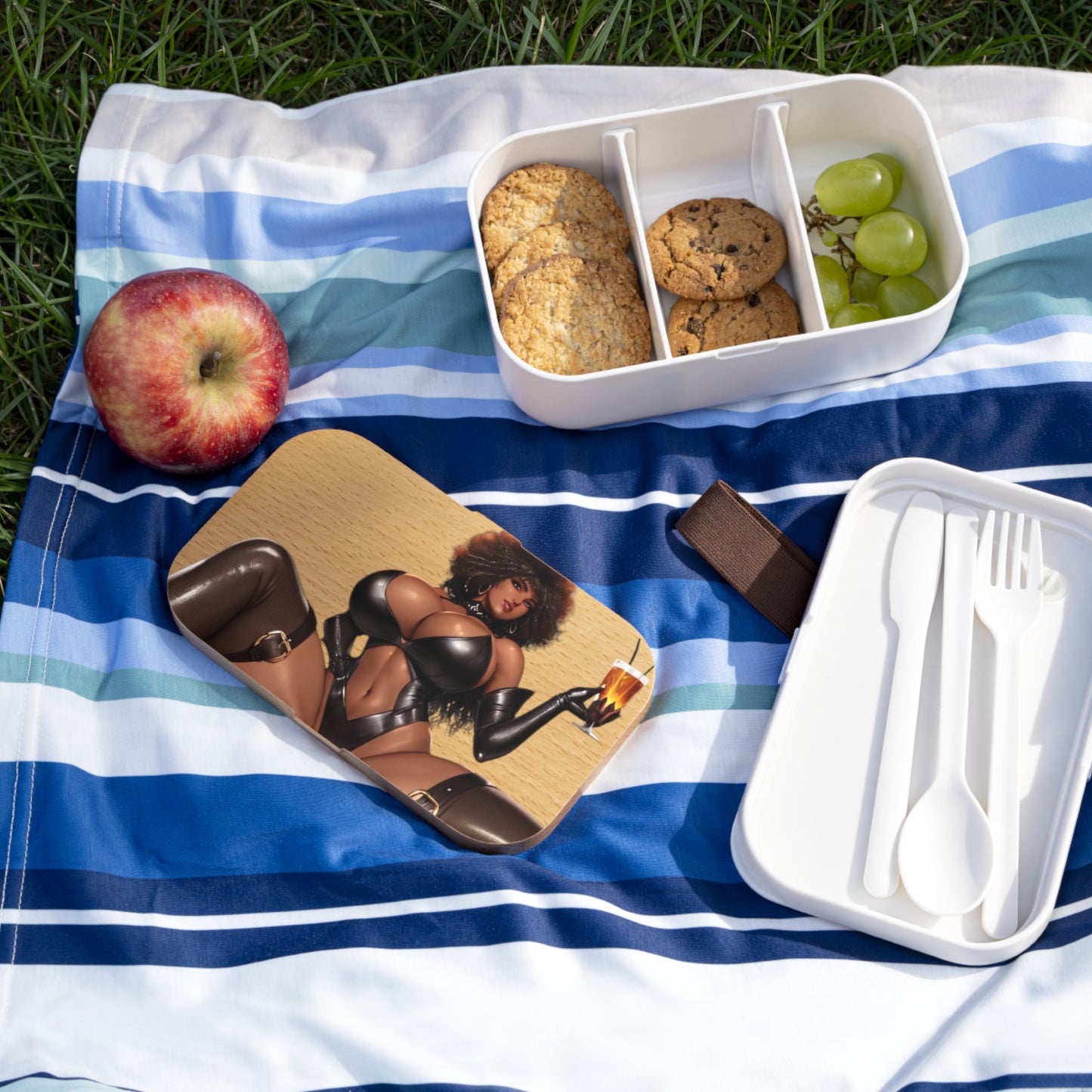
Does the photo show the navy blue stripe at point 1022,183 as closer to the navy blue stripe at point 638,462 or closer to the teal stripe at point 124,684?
the navy blue stripe at point 638,462

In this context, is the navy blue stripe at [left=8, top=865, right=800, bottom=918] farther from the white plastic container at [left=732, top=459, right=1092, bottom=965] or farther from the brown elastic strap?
the brown elastic strap

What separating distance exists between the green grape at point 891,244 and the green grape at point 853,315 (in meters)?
0.03

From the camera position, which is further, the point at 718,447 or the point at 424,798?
the point at 718,447

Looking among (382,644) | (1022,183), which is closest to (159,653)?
(382,644)

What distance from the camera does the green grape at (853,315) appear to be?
37.9 inches

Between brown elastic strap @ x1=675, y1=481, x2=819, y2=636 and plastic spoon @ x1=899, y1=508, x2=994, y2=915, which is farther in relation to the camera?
brown elastic strap @ x1=675, y1=481, x2=819, y2=636

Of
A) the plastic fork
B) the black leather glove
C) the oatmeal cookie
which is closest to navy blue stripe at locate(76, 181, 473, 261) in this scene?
the oatmeal cookie

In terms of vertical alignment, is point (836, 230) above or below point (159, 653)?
above

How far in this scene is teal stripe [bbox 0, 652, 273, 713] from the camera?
93cm

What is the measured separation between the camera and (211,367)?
3.12 feet

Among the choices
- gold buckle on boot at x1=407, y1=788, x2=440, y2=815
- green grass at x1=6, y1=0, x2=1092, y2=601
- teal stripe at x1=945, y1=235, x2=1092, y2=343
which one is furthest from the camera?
green grass at x1=6, y1=0, x2=1092, y2=601

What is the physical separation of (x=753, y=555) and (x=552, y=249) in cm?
32

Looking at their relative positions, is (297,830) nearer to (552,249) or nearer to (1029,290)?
(552,249)

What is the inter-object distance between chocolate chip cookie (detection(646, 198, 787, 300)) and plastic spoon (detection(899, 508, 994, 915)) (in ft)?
1.11
